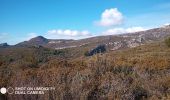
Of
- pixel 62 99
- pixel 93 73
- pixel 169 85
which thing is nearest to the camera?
pixel 62 99

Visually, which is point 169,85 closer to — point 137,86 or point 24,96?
point 137,86

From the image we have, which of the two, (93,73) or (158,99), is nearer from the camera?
(158,99)

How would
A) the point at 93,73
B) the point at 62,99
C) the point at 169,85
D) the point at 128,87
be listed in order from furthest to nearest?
1. the point at 93,73
2. the point at 169,85
3. the point at 128,87
4. the point at 62,99

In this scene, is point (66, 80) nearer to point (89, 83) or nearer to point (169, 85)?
point (89, 83)

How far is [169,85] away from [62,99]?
23.0 ft

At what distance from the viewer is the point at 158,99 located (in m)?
13.7

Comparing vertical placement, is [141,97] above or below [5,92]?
below

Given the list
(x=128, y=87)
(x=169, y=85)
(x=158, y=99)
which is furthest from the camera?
(x=169, y=85)

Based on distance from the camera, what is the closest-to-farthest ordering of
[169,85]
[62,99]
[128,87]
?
[62,99]
[128,87]
[169,85]

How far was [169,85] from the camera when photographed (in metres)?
16.2

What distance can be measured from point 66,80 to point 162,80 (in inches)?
238

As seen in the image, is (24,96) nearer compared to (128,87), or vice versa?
(24,96)

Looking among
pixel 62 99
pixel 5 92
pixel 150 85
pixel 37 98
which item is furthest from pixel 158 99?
pixel 5 92

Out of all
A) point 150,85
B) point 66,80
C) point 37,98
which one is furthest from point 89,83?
point 150,85
